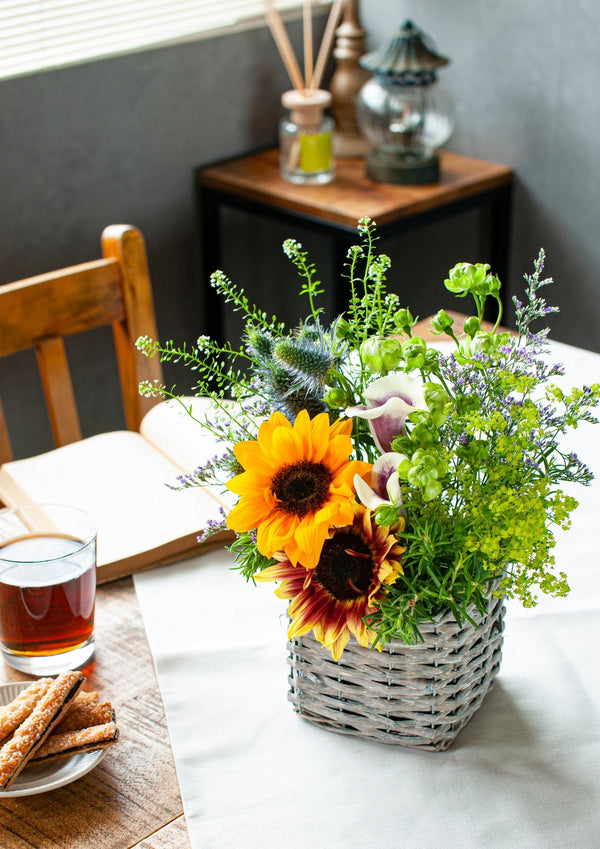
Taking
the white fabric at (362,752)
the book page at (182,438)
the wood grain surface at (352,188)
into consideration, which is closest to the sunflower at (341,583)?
the white fabric at (362,752)

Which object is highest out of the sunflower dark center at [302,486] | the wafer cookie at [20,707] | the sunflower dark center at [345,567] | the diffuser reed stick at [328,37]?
the sunflower dark center at [302,486]

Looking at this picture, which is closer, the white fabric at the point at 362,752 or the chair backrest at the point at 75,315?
the white fabric at the point at 362,752

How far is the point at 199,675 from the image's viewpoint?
83cm

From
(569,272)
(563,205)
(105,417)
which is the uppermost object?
(563,205)

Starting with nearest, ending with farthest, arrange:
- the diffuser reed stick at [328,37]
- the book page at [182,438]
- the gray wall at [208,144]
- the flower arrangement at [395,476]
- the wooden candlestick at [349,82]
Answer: the flower arrangement at [395,476], the book page at [182,438], the gray wall at [208,144], the diffuser reed stick at [328,37], the wooden candlestick at [349,82]

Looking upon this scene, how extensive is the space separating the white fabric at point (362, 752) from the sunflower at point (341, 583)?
0.13m

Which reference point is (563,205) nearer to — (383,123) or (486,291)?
(383,123)

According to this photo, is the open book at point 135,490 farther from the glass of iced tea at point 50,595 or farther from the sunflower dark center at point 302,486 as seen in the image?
the sunflower dark center at point 302,486

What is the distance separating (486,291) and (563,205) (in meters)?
1.74

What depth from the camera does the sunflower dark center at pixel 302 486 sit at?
2.06 feet

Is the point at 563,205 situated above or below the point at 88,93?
below

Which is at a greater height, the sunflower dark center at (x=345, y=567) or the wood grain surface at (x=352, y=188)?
the sunflower dark center at (x=345, y=567)

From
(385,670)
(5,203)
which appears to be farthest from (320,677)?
(5,203)

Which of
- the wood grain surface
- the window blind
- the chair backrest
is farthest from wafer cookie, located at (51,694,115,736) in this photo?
the window blind
